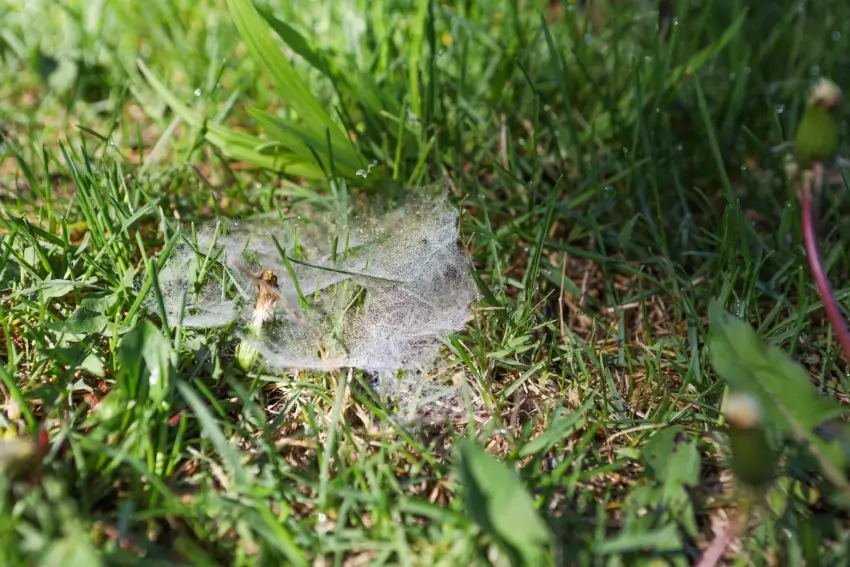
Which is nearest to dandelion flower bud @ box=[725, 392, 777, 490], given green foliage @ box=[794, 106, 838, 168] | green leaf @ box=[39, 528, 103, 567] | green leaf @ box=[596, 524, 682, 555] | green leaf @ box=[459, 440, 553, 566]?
green leaf @ box=[596, 524, 682, 555]

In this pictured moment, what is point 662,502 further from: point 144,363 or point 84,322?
point 84,322

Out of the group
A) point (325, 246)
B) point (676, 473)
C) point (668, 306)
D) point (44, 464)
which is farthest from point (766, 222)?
point (44, 464)

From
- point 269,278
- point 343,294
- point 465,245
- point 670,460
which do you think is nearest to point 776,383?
point 670,460

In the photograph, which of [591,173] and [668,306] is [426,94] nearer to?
[591,173]

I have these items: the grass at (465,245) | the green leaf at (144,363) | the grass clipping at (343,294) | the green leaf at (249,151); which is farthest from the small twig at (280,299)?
the green leaf at (249,151)

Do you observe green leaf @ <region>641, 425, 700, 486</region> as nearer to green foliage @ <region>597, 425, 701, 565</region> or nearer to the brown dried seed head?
green foliage @ <region>597, 425, 701, 565</region>

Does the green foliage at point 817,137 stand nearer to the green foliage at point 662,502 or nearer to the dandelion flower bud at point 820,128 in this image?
the dandelion flower bud at point 820,128
